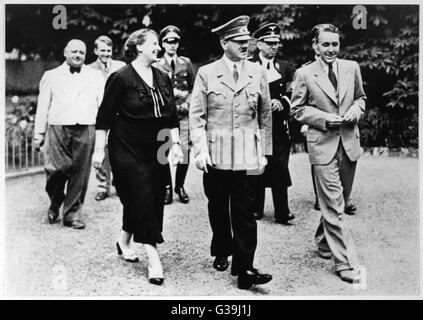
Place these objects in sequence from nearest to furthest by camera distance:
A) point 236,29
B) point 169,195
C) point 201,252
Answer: point 236,29, point 201,252, point 169,195

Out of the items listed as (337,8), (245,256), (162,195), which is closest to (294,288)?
(245,256)

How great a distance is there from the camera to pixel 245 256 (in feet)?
16.4

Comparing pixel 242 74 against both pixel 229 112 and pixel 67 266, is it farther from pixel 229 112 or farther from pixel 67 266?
pixel 67 266

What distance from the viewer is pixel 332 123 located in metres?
5.27

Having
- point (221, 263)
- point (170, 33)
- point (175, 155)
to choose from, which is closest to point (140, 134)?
point (175, 155)

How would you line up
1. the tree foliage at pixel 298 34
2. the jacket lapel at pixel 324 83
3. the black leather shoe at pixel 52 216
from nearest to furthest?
the jacket lapel at pixel 324 83 < the tree foliage at pixel 298 34 < the black leather shoe at pixel 52 216

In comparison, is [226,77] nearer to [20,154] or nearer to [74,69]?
[74,69]

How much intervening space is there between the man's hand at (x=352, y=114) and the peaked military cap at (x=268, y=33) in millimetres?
1183

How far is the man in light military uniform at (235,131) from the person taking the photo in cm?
502

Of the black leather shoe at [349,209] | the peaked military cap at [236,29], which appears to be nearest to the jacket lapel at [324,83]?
the peaked military cap at [236,29]

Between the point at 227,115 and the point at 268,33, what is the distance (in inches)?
55.2

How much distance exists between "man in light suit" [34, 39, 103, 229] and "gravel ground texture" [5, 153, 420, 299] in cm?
28

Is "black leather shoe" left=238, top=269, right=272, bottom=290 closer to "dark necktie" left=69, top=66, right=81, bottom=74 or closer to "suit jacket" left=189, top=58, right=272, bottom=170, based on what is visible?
"suit jacket" left=189, top=58, right=272, bottom=170

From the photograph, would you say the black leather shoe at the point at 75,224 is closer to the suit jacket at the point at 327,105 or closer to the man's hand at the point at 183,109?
the man's hand at the point at 183,109
